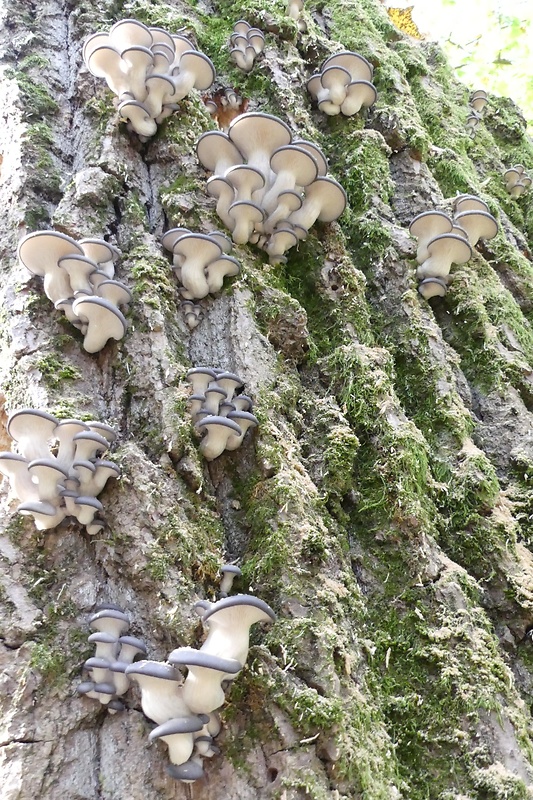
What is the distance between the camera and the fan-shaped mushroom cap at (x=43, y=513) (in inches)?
94.0

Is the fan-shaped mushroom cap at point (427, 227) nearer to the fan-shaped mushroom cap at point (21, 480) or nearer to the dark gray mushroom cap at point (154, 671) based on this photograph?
the fan-shaped mushroom cap at point (21, 480)

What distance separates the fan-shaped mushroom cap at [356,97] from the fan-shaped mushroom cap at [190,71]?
5.15 ft

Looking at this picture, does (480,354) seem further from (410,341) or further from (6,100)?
(6,100)

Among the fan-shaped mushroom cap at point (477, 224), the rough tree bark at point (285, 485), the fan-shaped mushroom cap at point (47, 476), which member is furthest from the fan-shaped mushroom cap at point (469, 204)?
the fan-shaped mushroom cap at point (47, 476)

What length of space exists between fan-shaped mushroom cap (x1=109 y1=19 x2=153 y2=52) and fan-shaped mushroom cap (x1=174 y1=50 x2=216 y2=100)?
26 cm

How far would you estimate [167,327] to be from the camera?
3.32 metres

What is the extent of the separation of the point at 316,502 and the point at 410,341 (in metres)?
1.54

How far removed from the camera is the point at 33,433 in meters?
2.60

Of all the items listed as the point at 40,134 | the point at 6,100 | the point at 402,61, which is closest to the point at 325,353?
the point at 40,134

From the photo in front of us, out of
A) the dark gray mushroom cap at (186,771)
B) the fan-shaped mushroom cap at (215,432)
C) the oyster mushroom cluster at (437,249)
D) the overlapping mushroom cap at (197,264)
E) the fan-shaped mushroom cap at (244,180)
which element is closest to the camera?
the dark gray mushroom cap at (186,771)

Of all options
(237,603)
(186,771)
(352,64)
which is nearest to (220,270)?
(237,603)

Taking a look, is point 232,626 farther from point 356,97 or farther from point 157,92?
point 356,97

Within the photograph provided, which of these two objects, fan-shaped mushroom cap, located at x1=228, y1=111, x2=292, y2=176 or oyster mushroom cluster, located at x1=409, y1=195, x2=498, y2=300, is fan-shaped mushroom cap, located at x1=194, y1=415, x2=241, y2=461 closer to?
fan-shaped mushroom cap, located at x1=228, y1=111, x2=292, y2=176

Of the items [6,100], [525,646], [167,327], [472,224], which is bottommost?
[6,100]
